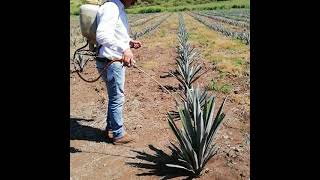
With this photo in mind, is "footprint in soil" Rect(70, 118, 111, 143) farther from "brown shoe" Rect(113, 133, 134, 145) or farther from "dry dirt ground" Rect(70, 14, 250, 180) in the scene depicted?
"brown shoe" Rect(113, 133, 134, 145)

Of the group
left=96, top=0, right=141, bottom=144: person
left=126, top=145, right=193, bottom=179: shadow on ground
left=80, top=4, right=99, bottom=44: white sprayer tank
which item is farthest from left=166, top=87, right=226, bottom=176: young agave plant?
left=80, top=4, right=99, bottom=44: white sprayer tank

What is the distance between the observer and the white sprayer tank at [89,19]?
4172 millimetres

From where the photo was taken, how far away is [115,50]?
13.7 ft

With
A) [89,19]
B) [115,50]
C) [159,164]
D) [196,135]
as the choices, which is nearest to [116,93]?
[115,50]

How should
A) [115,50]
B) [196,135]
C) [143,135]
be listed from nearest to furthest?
1. [196,135]
2. [115,50]
3. [143,135]

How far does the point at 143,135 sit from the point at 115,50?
126 cm

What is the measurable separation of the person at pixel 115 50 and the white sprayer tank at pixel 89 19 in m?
0.06

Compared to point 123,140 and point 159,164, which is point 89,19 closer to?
point 123,140
